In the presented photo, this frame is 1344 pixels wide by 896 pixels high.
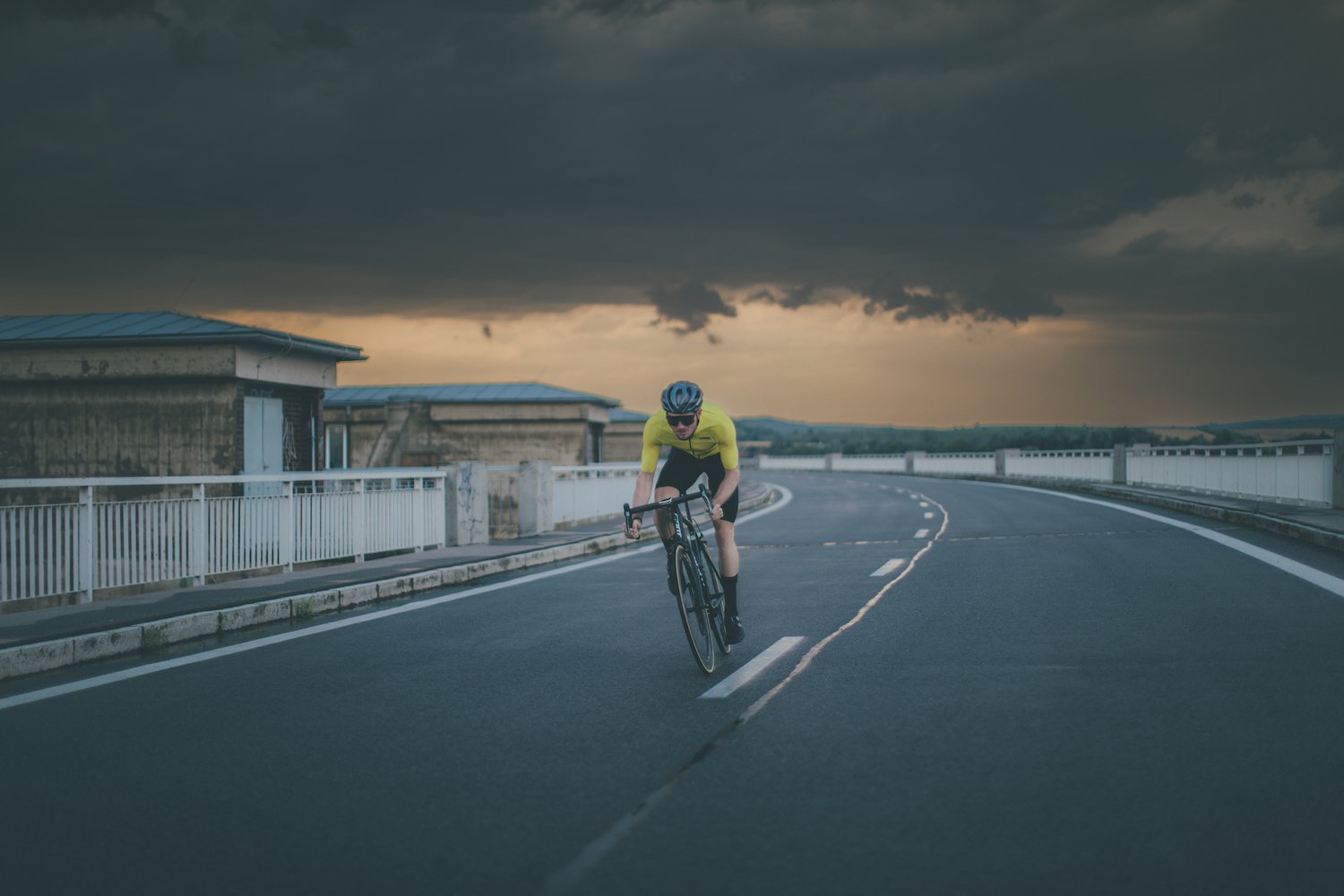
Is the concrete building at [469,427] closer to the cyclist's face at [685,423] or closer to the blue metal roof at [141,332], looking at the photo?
the blue metal roof at [141,332]

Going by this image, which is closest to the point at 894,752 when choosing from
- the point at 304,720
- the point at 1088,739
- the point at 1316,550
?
the point at 1088,739

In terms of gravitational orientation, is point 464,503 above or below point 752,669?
above

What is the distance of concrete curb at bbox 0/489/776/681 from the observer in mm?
7273

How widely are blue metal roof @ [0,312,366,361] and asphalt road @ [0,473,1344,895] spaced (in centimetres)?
1424

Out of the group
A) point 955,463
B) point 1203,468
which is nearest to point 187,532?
point 1203,468

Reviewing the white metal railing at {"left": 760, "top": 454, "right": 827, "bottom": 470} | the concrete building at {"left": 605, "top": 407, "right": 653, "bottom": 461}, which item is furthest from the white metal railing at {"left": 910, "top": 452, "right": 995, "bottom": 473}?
the white metal railing at {"left": 760, "top": 454, "right": 827, "bottom": 470}

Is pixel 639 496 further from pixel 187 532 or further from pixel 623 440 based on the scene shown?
pixel 623 440

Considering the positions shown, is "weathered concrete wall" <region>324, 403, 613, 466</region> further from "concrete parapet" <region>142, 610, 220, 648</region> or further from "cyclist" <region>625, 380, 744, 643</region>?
"cyclist" <region>625, 380, 744, 643</region>

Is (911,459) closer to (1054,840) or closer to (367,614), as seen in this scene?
(367,614)

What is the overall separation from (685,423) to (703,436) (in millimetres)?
413

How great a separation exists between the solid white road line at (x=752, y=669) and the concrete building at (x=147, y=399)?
54.0ft

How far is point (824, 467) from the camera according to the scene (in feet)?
294

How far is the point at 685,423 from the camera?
6730mm

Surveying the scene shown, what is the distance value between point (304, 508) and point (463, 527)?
3.47 meters
